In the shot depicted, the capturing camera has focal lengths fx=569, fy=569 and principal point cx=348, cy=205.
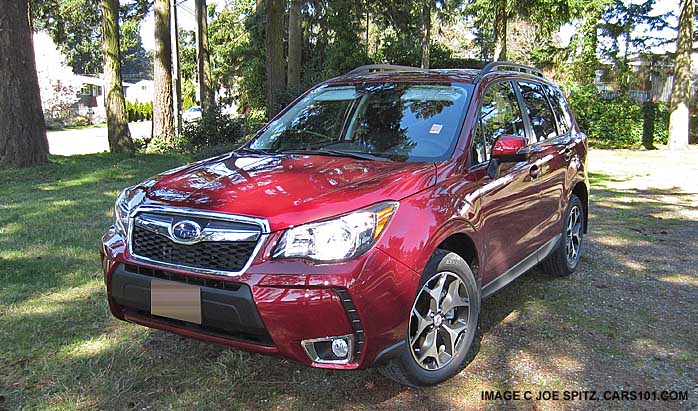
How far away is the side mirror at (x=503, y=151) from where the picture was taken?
355 centimetres

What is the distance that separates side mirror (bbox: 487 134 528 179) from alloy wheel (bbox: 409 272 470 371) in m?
0.83

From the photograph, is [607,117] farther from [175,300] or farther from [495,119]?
[175,300]

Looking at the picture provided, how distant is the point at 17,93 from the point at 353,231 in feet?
33.0

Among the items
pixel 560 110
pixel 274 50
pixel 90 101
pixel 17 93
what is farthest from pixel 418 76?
pixel 90 101

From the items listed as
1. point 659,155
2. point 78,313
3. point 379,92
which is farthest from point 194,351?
point 659,155

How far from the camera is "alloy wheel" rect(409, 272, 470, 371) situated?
3.02 meters

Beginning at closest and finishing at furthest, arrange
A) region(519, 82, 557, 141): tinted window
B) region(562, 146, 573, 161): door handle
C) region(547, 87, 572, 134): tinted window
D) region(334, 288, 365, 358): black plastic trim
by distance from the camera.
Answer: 1. region(334, 288, 365, 358): black plastic trim
2. region(519, 82, 557, 141): tinted window
3. region(562, 146, 573, 161): door handle
4. region(547, 87, 572, 134): tinted window

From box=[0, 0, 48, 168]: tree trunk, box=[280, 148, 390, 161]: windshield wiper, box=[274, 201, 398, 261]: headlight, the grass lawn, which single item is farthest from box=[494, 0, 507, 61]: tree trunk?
box=[274, 201, 398, 261]: headlight

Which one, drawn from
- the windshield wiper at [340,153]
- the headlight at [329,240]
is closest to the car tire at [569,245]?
the windshield wiper at [340,153]

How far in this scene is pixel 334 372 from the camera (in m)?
3.40

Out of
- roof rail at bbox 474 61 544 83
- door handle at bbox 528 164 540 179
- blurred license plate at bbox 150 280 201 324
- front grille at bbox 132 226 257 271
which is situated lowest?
blurred license plate at bbox 150 280 201 324

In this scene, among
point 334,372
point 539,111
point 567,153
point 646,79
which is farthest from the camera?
point 646,79

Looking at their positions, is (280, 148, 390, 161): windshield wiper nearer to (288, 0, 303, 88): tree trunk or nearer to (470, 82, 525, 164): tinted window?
(470, 82, 525, 164): tinted window

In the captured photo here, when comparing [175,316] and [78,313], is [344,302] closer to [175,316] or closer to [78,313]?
[175,316]
